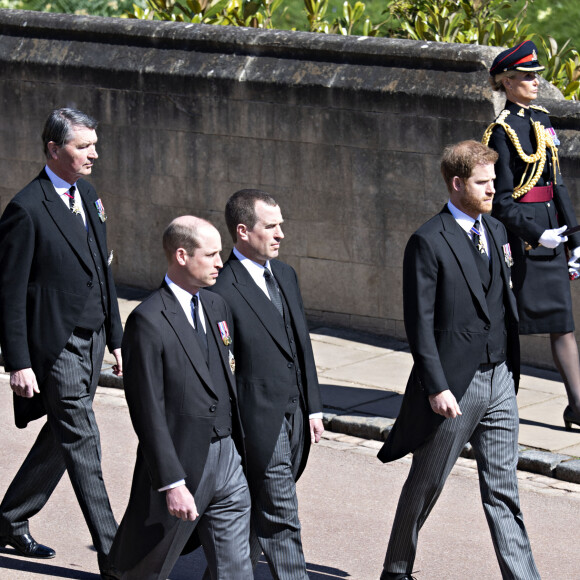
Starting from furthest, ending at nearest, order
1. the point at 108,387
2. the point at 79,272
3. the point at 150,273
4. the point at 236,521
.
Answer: the point at 150,273
the point at 108,387
the point at 79,272
the point at 236,521

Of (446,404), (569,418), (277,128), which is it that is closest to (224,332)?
(446,404)

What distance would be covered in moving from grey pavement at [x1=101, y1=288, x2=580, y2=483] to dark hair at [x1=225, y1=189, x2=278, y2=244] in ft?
9.31

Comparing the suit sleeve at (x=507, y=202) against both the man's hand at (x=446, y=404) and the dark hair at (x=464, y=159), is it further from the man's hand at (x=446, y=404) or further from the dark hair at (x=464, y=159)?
the man's hand at (x=446, y=404)

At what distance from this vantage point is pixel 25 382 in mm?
6039

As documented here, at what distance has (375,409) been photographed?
28.5 ft

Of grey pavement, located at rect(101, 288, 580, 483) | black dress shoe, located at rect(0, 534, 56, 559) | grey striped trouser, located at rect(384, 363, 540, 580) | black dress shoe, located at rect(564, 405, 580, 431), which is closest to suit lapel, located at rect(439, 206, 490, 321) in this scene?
grey striped trouser, located at rect(384, 363, 540, 580)

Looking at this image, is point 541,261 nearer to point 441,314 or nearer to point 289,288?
point 441,314

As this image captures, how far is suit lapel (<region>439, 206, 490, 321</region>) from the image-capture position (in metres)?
5.71

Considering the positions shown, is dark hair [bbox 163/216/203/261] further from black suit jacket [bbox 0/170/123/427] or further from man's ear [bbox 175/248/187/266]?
black suit jacket [bbox 0/170/123/427]

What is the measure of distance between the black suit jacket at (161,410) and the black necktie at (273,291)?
627mm

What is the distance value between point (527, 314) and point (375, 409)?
47.9 inches

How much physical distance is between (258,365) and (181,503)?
82cm

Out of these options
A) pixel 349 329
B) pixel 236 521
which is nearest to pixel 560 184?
pixel 349 329

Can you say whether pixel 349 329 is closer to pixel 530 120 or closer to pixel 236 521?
pixel 530 120
